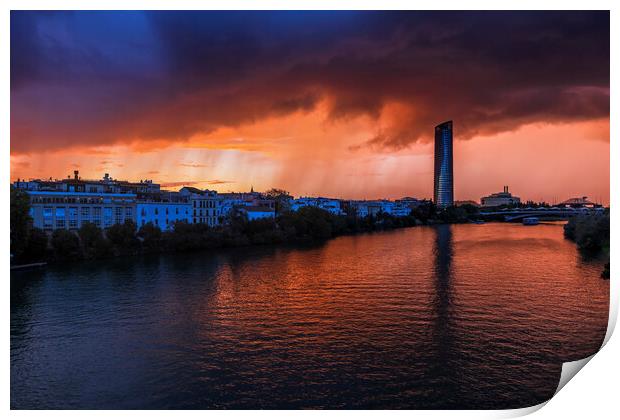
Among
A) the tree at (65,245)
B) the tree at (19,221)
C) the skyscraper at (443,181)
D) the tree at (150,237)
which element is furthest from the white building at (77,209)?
the skyscraper at (443,181)

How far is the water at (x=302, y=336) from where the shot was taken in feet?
8.18

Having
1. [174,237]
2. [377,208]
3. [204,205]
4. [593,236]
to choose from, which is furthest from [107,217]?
[377,208]

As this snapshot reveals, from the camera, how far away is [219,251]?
29.0ft

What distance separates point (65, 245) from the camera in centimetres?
688

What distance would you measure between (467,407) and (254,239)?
7.98 m

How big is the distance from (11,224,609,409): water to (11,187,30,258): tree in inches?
15.1

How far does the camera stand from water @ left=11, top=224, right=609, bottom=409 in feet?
8.18

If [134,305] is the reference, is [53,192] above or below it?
above

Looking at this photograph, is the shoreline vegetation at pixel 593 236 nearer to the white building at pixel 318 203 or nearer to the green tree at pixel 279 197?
the green tree at pixel 279 197

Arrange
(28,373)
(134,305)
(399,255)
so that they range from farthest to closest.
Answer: (399,255) < (134,305) < (28,373)

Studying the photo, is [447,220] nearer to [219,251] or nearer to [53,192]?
[219,251]

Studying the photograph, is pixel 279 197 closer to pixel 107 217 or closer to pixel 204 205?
pixel 204 205

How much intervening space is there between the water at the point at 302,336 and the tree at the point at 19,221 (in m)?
0.38

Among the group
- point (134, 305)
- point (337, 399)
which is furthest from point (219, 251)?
point (337, 399)
